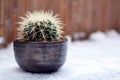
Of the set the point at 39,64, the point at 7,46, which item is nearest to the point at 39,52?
the point at 39,64

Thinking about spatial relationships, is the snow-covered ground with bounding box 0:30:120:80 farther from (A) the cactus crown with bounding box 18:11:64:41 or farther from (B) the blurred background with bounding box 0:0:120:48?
(A) the cactus crown with bounding box 18:11:64:41

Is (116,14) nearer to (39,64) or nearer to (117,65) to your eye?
(117,65)

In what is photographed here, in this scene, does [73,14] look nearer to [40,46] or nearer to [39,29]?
[39,29]

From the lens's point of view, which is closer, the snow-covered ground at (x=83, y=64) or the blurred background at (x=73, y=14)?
the snow-covered ground at (x=83, y=64)

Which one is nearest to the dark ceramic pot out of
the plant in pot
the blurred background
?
the plant in pot

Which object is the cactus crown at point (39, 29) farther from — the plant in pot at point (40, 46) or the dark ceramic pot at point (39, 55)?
the dark ceramic pot at point (39, 55)

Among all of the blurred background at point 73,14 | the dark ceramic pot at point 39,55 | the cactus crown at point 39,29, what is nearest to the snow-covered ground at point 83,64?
the dark ceramic pot at point 39,55
